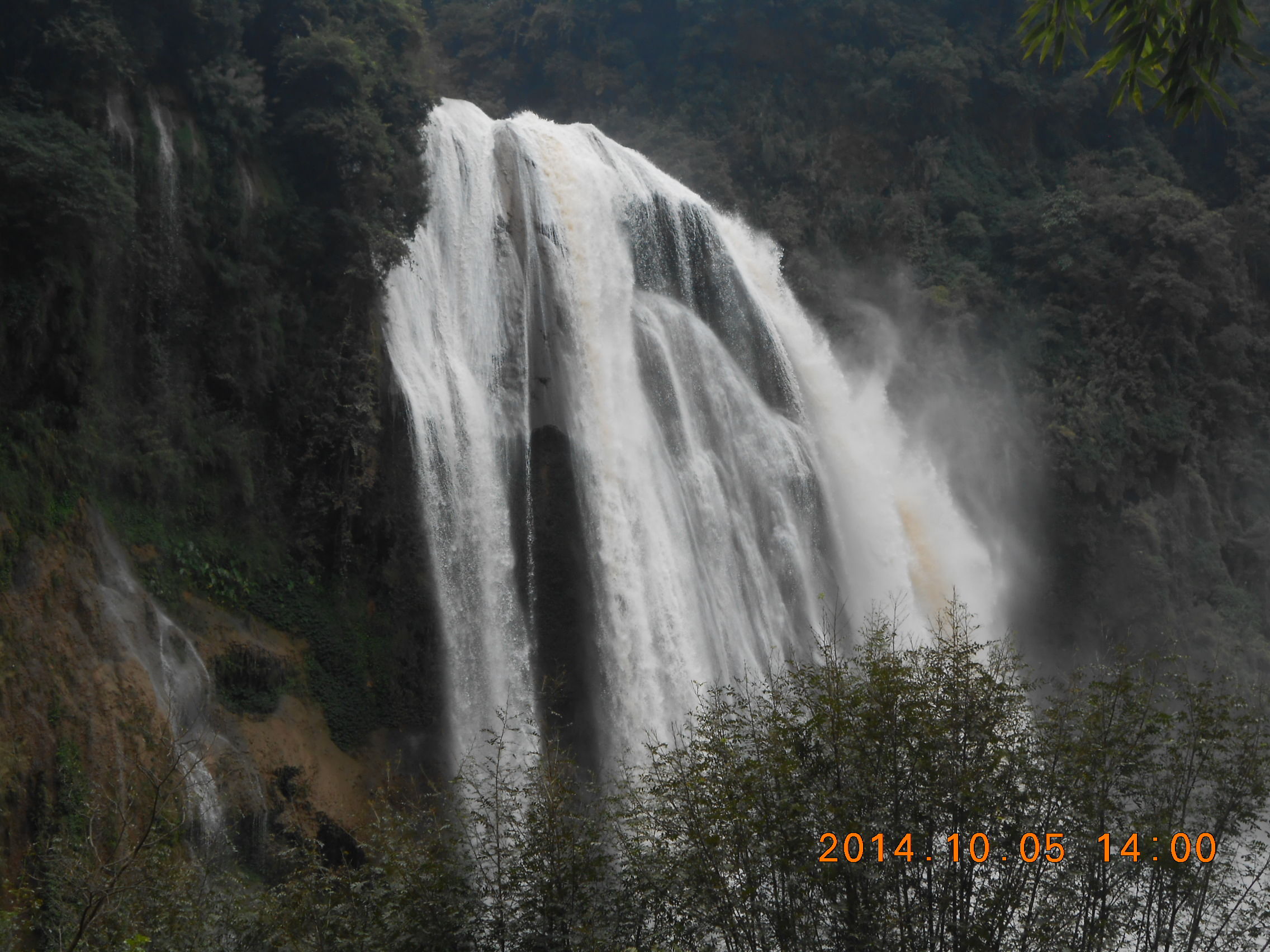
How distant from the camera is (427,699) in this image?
56.7 ft

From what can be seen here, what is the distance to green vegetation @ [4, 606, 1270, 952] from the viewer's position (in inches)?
336

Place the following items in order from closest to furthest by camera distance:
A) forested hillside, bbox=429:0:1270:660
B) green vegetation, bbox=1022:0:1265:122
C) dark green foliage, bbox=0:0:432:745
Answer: green vegetation, bbox=1022:0:1265:122 < dark green foliage, bbox=0:0:432:745 < forested hillside, bbox=429:0:1270:660

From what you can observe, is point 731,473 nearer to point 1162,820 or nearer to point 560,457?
point 560,457

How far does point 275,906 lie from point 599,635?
8.84m

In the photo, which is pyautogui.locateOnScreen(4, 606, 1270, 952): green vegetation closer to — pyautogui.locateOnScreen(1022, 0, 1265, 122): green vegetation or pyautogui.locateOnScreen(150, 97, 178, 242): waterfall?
pyautogui.locateOnScreen(1022, 0, 1265, 122): green vegetation

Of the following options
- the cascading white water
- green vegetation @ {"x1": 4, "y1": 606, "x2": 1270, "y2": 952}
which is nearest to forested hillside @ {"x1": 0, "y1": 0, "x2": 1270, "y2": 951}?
green vegetation @ {"x1": 4, "y1": 606, "x2": 1270, "y2": 952}

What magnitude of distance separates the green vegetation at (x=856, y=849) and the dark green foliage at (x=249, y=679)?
5891 mm

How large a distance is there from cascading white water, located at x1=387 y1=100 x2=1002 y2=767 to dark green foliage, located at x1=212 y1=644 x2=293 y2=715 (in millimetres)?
2553

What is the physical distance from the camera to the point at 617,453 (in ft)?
65.2

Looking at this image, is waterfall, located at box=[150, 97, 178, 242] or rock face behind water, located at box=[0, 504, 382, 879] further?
waterfall, located at box=[150, 97, 178, 242]

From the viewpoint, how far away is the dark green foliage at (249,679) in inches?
606
